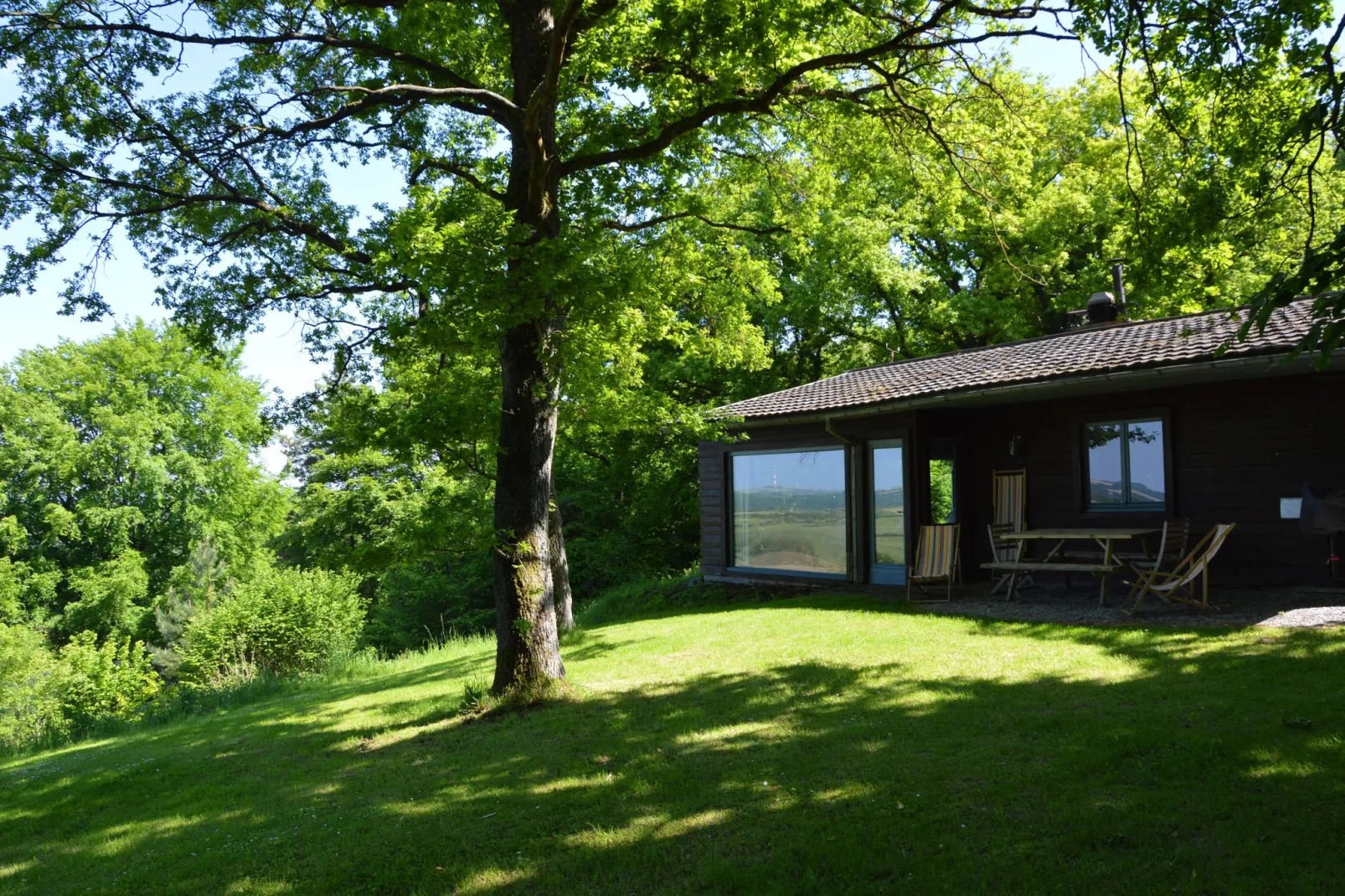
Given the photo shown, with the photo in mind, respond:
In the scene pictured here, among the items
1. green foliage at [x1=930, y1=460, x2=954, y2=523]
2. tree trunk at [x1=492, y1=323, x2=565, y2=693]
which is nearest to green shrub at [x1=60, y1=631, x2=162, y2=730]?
tree trunk at [x1=492, y1=323, x2=565, y2=693]

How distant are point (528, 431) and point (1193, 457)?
8136 mm

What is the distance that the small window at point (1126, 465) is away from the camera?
1162cm

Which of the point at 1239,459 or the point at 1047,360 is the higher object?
the point at 1047,360

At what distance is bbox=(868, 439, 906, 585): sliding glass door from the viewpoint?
13.7 m

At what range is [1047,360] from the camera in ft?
39.8

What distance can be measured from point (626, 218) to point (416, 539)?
569 cm

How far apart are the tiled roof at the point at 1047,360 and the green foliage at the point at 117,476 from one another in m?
26.6

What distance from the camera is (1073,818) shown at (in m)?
4.20

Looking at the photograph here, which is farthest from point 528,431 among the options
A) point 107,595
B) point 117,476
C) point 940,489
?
point 117,476

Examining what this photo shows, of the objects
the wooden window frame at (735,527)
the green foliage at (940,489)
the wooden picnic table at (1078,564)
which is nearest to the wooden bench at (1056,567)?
the wooden picnic table at (1078,564)

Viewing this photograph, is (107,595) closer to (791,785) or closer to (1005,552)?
(1005,552)

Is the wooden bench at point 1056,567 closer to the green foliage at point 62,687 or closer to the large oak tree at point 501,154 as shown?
the large oak tree at point 501,154

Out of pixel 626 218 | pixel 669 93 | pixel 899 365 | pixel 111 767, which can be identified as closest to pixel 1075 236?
pixel 899 365

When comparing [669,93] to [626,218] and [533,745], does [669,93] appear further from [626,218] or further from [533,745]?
[533,745]
